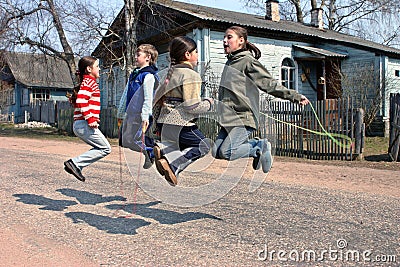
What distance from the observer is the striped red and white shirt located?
5629mm

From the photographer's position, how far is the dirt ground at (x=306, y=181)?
3906 millimetres

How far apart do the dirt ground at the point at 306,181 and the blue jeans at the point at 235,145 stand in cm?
184

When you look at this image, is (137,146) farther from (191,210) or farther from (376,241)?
(376,241)

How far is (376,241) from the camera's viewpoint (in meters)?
4.40

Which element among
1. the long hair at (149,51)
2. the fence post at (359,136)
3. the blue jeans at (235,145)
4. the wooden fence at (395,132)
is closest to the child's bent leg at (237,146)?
the blue jeans at (235,145)

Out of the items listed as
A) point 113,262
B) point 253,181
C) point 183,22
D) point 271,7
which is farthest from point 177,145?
point 271,7

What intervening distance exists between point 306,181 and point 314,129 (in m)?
5.10

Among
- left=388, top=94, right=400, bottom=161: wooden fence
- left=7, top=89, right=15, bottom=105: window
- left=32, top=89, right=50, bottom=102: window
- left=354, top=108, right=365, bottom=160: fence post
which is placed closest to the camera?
left=388, top=94, right=400, bottom=161: wooden fence

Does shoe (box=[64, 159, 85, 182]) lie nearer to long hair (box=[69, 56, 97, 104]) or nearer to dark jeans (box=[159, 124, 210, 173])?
long hair (box=[69, 56, 97, 104])

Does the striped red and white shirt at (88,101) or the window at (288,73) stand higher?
the window at (288,73)

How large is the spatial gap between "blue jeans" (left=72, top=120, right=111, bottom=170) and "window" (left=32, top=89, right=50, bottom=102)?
42.1 meters

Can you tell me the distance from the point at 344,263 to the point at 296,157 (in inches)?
408

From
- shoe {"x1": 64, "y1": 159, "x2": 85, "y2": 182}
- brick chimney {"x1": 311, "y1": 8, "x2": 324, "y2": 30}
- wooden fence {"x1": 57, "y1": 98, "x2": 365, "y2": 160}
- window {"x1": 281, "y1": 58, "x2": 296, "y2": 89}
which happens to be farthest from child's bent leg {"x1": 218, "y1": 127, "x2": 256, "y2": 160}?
brick chimney {"x1": 311, "y1": 8, "x2": 324, "y2": 30}

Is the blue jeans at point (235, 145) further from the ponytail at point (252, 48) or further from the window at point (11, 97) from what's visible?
the window at point (11, 97)
